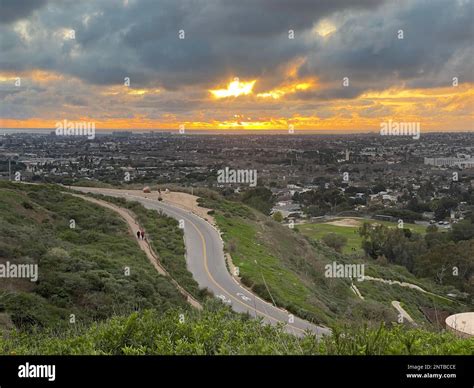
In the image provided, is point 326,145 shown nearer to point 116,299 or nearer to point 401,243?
point 401,243

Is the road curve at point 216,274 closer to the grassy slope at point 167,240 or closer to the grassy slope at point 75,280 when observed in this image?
the grassy slope at point 167,240

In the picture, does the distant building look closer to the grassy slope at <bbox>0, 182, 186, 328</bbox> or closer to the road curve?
the road curve

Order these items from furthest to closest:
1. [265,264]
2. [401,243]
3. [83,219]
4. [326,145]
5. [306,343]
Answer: [401,243] → [326,145] → [83,219] → [265,264] → [306,343]

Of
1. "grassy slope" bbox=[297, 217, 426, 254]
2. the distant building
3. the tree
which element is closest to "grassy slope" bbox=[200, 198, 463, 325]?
the tree

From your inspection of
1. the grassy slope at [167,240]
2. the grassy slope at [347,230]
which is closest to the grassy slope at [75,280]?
the grassy slope at [167,240]

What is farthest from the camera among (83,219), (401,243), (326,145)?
(401,243)
